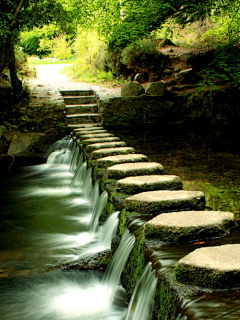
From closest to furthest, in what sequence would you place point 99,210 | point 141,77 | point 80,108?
point 99,210 < point 80,108 < point 141,77

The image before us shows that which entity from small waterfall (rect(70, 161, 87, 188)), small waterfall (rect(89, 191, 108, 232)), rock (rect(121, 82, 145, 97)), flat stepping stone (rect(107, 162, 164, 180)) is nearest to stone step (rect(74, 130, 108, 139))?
small waterfall (rect(70, 161, 87, 188))

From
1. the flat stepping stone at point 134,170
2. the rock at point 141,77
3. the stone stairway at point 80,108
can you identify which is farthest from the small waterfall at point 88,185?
the rock at point 141,77

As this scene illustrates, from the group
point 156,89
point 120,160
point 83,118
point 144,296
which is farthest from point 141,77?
point 144,296

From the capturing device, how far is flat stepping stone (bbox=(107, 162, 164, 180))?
139 inches

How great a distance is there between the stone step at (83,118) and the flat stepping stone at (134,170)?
551cm

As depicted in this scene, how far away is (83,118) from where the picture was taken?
9.14m

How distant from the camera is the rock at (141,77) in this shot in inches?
477

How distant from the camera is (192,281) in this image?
1587 mm

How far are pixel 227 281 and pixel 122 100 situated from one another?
830cm

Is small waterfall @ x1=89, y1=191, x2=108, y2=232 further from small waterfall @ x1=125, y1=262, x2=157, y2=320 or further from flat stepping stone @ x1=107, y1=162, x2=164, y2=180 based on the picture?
small waterfall @ x1=125, y1=262, x2=157, y2=320

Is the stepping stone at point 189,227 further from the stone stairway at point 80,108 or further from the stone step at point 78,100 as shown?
the stone step at point 78,100

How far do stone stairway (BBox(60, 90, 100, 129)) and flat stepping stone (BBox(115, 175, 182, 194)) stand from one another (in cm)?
566

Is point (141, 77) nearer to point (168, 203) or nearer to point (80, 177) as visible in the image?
point (80, 177)

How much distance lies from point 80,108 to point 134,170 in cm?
643
